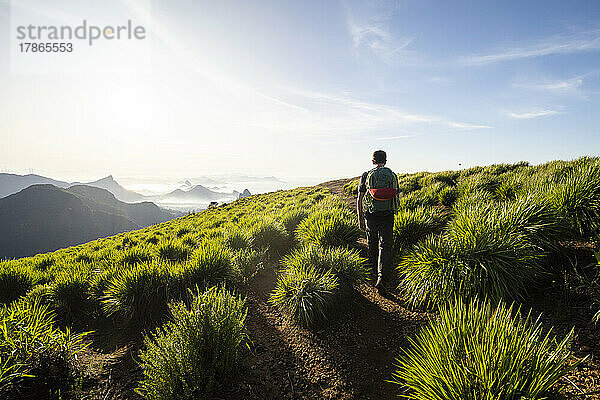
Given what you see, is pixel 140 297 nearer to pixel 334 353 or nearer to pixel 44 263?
pixel 334 353

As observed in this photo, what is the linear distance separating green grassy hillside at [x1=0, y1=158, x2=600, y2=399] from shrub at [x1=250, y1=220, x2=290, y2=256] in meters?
0.90

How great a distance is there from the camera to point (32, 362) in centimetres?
253

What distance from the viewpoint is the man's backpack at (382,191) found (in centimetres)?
460

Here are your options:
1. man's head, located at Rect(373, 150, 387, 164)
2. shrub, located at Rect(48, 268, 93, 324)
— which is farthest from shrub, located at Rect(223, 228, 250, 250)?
man's head, located at Rect(373, 150, 387, 164)

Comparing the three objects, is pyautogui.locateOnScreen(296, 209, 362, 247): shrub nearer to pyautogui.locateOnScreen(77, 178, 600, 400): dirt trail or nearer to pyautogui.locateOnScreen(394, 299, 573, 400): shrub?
pyautogui.locateOnScreen(77, 178, 600, 400): dirt trail

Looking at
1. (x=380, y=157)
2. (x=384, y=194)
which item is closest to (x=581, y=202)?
(x=384, y=194)

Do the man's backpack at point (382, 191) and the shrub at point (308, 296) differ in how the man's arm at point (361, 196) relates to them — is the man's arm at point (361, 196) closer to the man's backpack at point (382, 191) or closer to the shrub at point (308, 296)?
the man's backpack at point (382, 191)

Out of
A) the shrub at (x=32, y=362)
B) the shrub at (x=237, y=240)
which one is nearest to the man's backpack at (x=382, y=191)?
the shrub at (x=237, y=240)

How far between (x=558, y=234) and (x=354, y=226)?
3587 millimetres

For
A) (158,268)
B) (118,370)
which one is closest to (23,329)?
(118,370)

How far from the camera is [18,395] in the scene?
7.76ft

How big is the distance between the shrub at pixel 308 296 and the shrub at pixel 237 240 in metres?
2.72

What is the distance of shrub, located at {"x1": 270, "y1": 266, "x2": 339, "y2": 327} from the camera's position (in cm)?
377

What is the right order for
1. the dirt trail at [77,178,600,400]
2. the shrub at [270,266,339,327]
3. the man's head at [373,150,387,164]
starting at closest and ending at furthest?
the dirt trail at [77,178,600,400] < the shrub at [270,266,339,327] < the man's head at [373,150,387,164]
